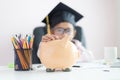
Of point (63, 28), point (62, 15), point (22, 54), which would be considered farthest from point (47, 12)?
point (22, 54)

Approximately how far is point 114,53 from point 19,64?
576mm

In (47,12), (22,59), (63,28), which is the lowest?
(22,59)

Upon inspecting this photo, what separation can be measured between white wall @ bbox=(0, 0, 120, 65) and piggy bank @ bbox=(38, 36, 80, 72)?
1.26 metres

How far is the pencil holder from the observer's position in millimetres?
1020

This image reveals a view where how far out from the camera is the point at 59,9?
141 centimetres

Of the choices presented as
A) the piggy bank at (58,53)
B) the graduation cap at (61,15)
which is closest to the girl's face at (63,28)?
the graduation cap at (61,15)

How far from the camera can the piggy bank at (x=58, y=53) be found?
0.92 metres

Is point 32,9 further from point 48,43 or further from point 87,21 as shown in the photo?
point 48,43

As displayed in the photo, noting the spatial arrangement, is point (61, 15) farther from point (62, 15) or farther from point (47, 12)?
point (47, 12)

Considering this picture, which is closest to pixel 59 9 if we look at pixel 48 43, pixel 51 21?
pixel 51 21

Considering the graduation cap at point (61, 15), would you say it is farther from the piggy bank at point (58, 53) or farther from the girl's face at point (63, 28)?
the piggy bank at point (58, 53)

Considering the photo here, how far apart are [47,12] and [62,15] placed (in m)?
0.76

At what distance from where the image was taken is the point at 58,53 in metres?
0.91

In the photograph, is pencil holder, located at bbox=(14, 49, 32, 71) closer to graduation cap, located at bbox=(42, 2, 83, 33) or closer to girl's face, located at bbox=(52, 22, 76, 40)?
graduation cap, located at bbox=(42, 2, 83, 33)
